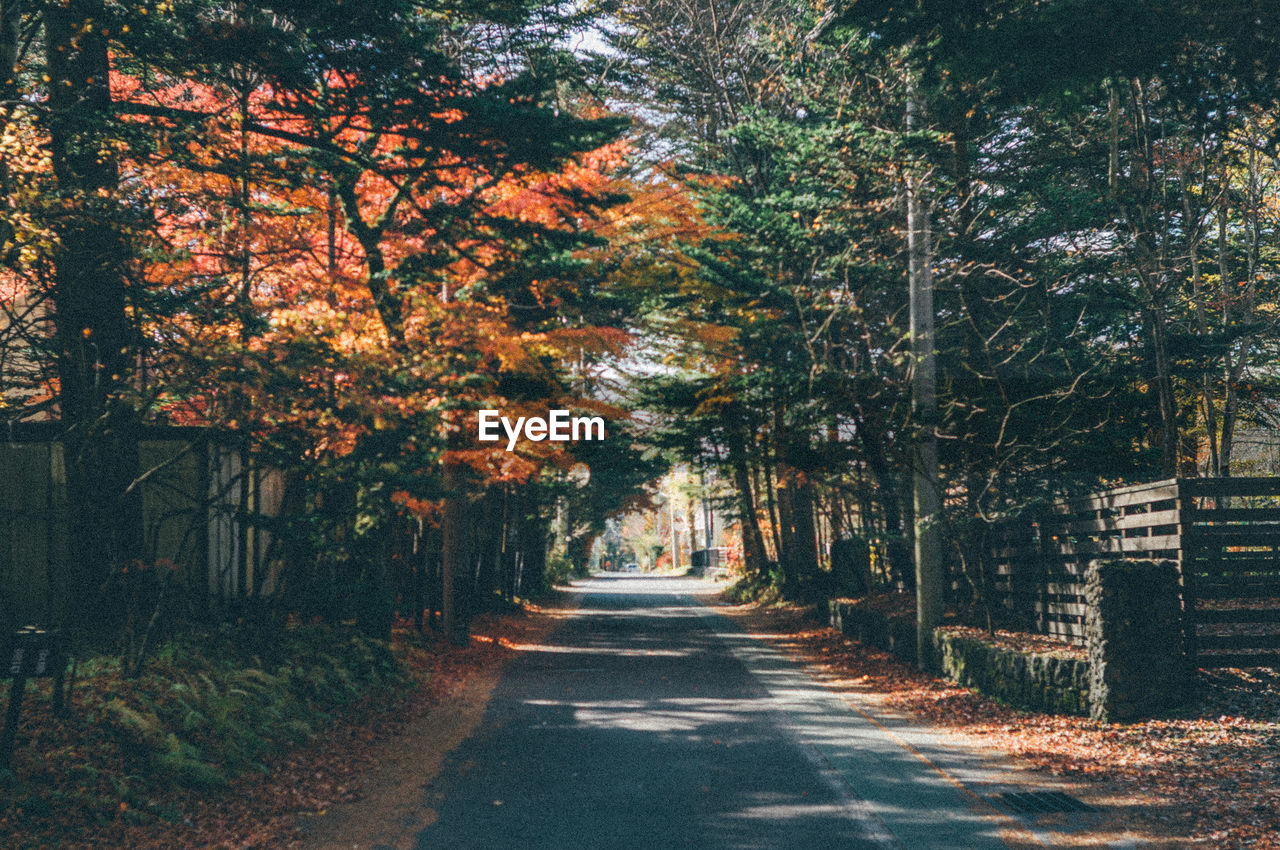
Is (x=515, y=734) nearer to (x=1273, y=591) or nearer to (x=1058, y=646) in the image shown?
(x=1058, y=646)

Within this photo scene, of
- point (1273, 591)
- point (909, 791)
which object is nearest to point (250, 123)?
point (909, 791)

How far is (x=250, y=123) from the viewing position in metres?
11.4

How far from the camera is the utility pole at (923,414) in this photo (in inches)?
545

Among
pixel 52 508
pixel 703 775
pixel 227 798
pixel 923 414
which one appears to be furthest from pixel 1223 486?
pixel 52 508

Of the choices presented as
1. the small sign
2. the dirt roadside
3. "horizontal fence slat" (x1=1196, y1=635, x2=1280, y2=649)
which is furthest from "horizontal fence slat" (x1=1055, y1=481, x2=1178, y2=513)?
the small sign

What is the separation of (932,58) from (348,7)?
18.7 ft

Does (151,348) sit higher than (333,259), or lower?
lower

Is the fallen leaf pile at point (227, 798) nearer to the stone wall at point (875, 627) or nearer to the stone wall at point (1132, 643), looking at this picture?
the stone wall at point (1132, 643)

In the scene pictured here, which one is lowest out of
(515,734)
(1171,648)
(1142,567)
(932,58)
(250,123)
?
(515,734)

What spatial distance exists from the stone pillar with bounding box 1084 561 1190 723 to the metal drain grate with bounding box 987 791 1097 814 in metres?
2.26

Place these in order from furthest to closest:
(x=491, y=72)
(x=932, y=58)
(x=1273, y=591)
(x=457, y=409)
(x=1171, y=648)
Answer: (x=457, y=409), (x=491, y=72), (x=1273, y=591), (x=1171, y=648), (x=932, y=58)

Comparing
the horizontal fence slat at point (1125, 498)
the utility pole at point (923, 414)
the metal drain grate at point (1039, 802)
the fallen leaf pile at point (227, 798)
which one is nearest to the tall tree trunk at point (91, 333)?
the fallen leaf pile at point (227, 798)

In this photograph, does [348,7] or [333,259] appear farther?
[333,259]

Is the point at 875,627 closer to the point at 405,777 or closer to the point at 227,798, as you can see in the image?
the point at 405,777
